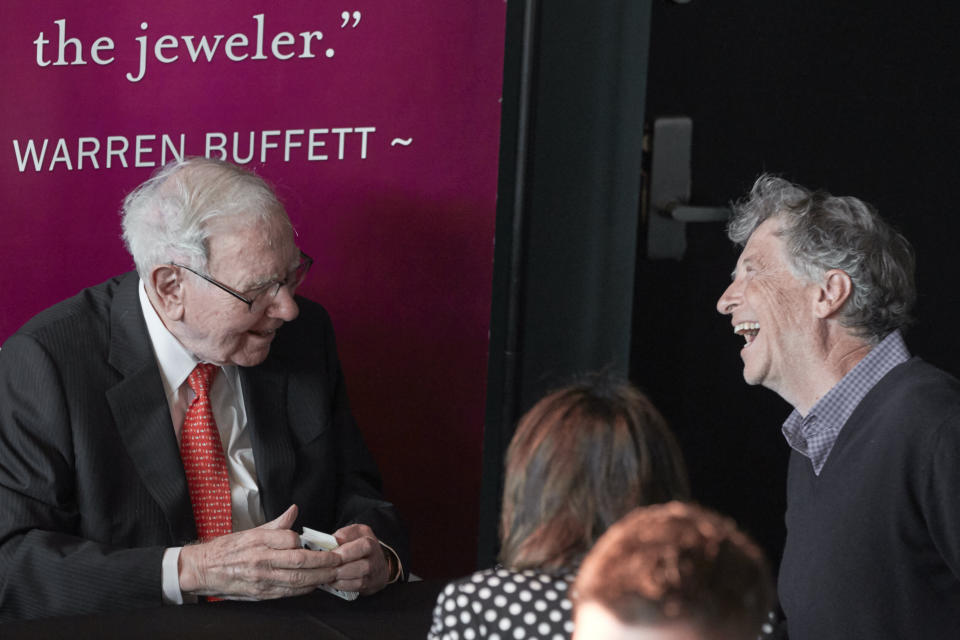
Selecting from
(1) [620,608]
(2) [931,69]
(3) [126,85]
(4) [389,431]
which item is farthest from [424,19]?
(1) [620,608]

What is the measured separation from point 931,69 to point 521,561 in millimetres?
2439

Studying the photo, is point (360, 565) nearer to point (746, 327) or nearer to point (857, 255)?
point (746, 327)

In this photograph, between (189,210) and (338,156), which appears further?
(338,156)

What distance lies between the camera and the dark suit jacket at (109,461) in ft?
6.74

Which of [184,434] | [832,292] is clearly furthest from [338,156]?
[832,292]

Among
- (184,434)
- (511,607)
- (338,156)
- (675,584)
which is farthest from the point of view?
(338,156)

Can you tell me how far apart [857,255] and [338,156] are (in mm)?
1326

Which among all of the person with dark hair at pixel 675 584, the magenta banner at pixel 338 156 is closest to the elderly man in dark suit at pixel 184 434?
the magenta banner at pixel 338 156

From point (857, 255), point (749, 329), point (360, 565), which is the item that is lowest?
point (360, 565)

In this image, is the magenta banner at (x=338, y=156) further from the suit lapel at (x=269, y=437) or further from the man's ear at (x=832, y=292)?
the man's ear at (x=832, y=292)

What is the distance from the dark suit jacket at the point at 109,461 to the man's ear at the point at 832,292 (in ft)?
3.21

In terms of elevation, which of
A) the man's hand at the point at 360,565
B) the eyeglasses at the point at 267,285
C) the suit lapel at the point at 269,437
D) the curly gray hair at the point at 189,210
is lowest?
the man's hand at the point at 360,565

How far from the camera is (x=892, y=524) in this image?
189 cm

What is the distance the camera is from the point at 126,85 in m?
2.76
